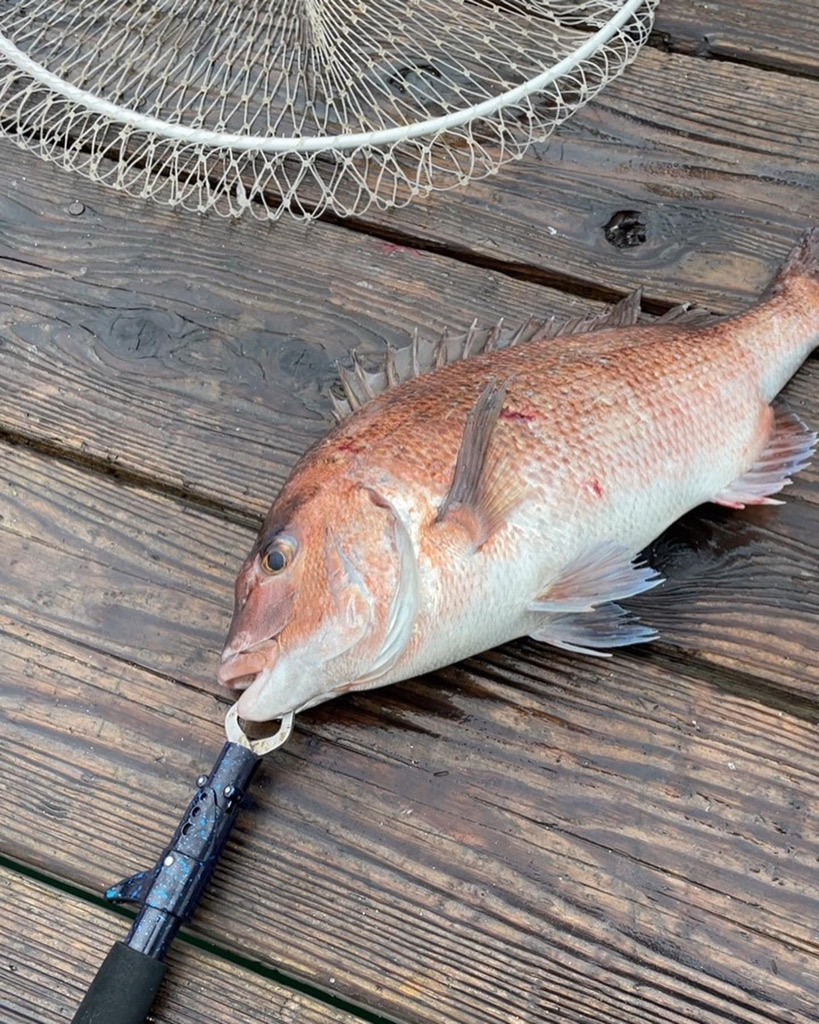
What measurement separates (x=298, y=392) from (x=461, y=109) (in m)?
0.65

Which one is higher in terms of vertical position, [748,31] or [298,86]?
[748,31]

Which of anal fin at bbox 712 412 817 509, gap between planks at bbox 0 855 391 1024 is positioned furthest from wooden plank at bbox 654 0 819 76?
gap between planks at bbox 0 855 391 1024

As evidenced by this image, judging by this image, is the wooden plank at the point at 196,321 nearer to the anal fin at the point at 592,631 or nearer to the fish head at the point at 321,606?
the fish head at the point at 321,606

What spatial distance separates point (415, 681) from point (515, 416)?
1.42 feet

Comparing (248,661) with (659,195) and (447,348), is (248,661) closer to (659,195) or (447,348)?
(447,348)

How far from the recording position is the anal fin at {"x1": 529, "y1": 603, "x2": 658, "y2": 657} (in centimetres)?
127

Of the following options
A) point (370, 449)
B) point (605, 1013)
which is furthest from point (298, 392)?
point (605, 1013)

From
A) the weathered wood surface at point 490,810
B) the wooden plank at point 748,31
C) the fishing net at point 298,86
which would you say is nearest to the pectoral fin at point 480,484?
the weathered wood surface at point 490,810

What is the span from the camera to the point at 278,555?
120 centimetres

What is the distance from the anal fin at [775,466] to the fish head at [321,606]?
1.79 feet

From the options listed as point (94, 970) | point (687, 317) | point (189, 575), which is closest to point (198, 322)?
point (189, 575)

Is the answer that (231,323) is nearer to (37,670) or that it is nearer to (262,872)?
(37,670)

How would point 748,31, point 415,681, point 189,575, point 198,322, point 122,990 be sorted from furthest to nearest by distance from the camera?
point 748,31, point 198,322, point 189,575, point 415,681, point 122,990

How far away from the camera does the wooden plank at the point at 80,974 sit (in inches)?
50.0
